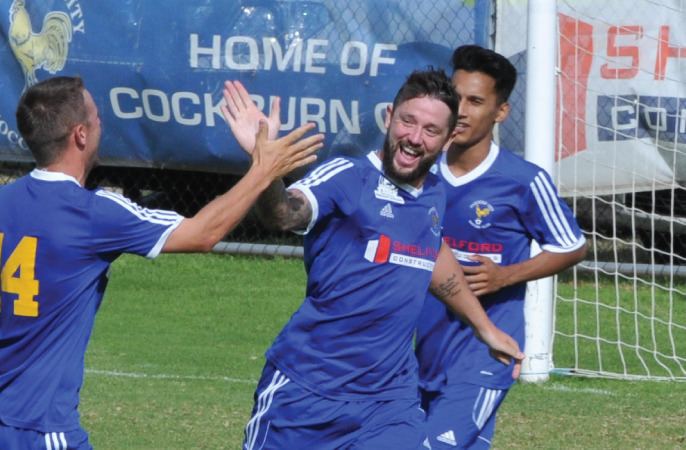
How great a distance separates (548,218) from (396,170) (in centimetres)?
117

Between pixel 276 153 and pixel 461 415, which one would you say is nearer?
pixel 276 153

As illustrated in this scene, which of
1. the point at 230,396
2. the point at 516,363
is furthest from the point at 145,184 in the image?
the point at 516,363

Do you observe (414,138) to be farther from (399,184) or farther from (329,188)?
(329,188)

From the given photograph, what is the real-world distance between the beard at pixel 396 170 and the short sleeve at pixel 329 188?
13 centimetres

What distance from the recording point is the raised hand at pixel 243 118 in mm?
4707

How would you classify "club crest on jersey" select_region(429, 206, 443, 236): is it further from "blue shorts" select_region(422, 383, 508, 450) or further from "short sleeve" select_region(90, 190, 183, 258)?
"short sleeve" select_region(90, 190, 183, 258)

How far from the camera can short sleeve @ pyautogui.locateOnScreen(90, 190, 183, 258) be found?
461cm

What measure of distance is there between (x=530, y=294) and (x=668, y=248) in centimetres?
270

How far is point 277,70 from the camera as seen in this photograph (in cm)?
1163

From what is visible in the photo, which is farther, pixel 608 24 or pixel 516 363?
pixel 608 24

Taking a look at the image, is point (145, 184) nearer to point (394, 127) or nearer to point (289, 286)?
point (289, 286)

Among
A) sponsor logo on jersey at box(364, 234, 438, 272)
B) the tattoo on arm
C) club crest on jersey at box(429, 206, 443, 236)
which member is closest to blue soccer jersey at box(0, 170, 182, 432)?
the tattoo on arm

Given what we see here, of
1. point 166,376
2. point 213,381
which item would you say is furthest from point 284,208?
point 166,376

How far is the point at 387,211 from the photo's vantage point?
5.14 metres
